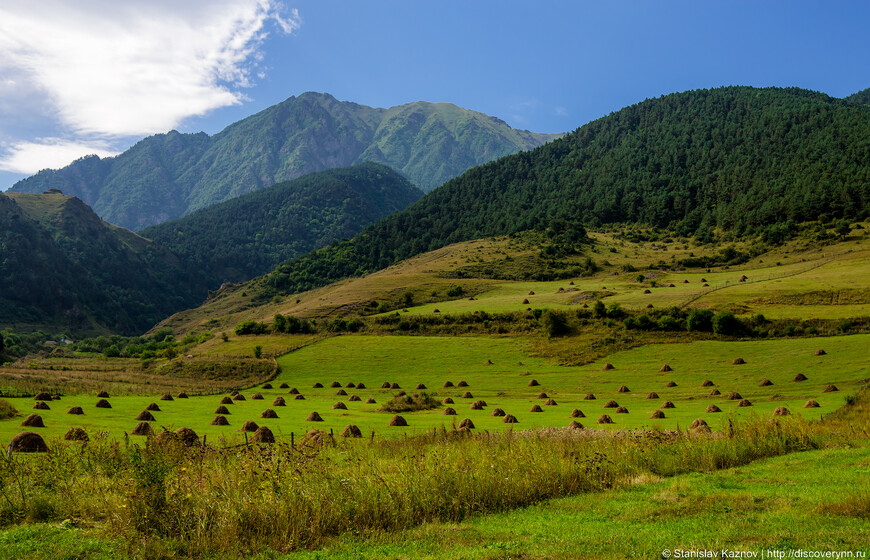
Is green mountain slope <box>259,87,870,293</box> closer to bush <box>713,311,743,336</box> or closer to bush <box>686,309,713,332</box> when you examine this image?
bush <box>686,309,713,332</box>

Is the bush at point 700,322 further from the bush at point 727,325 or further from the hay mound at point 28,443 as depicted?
the hay mound at point 28,443

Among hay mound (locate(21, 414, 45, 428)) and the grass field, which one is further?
the grass field

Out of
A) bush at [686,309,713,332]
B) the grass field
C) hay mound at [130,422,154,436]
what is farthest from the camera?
bush at [686,309,713,332]

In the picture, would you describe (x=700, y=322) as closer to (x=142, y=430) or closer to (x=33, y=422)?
(x=142, y=430)

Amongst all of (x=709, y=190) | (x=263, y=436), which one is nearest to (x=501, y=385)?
(x=263, y=436)

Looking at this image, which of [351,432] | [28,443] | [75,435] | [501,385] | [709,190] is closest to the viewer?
[28,443]

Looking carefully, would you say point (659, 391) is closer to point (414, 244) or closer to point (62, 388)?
point (62, 388)

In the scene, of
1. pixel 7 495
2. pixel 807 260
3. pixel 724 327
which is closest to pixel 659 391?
pixel 724 327

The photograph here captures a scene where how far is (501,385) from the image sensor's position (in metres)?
54.0

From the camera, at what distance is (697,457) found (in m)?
16.8

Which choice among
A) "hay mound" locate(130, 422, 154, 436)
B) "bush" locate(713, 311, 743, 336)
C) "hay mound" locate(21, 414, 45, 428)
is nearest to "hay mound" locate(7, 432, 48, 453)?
"hay mound" locate(130, 422, 154, 436)

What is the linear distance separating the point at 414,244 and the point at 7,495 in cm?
17267

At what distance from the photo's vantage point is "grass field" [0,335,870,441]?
29438 millimetres

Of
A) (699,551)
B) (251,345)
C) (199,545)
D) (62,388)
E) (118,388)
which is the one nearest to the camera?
(699,551)
